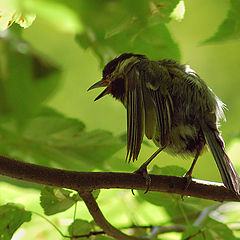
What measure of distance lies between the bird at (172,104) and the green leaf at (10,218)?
0.42 metres

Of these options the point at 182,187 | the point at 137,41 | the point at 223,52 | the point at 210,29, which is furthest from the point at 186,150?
the point at 223,52

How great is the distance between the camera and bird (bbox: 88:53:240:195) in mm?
1468

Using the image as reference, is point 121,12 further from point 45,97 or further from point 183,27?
point 183,27

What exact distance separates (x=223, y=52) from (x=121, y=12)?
2782 millimetres

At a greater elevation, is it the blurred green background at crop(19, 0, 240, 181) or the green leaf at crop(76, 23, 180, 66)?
the blurred green background at crop(19, 0, 240, 181)

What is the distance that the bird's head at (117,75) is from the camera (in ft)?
5.77

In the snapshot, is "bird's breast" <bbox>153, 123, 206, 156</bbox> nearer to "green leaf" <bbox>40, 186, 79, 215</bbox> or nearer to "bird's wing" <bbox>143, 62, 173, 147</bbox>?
"bird's wing" <bbox>143, 62, 173, 147</bbox>

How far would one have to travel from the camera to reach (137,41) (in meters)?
1.32

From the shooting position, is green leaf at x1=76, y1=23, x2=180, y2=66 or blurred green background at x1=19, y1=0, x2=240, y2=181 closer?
green leaf at x1=76, y1=23, x2=180, y2=66

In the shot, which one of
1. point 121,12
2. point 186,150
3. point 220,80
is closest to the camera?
point 121,12

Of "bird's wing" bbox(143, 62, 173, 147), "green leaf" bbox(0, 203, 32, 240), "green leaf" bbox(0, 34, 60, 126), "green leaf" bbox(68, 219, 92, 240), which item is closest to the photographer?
"green leaf" bbox(0, 34, 60, 126)

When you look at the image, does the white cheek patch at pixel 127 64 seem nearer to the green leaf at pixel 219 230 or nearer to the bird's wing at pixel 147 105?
the bird's wing at pixel 147 105

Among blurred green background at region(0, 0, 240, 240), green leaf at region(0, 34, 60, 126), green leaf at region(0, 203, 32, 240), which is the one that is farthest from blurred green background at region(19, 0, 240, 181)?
green leaf at region(0, 34, 60, 126)

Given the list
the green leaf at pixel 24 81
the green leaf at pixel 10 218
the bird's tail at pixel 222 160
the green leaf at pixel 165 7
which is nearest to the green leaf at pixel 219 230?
the bird's tail at pixel 222 160
